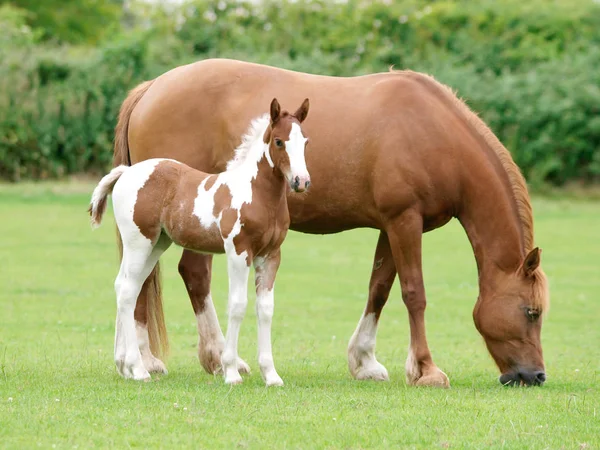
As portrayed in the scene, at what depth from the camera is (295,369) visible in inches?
385

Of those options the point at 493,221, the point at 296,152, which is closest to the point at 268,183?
the point at 296,152

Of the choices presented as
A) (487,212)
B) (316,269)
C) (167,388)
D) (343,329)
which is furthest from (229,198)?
(316,269)

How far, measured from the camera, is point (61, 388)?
790 centimetres

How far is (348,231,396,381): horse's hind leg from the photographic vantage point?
30.9 ft

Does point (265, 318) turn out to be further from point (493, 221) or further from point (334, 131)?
point (493, 221)

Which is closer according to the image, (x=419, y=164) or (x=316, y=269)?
(x=419, y=164)

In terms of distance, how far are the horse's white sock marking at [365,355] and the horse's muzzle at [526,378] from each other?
3.70 feet

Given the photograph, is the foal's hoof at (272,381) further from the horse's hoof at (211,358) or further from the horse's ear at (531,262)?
the horse's ear at (531,262)

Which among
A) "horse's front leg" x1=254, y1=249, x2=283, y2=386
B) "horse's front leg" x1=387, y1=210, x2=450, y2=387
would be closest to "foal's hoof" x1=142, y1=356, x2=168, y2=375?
"horse's front leg" x1=254, y1=249, x2=283, y2=386

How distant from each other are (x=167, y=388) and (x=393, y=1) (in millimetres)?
31888

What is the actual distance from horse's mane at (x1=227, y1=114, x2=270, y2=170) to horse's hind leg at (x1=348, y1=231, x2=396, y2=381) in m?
1.85

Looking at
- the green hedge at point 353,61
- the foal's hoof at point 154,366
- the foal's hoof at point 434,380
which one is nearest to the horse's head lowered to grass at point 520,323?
the foal's hoof at point 434,380

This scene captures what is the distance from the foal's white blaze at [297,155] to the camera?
24.8 feet

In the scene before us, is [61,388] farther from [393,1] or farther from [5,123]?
[393,1]
